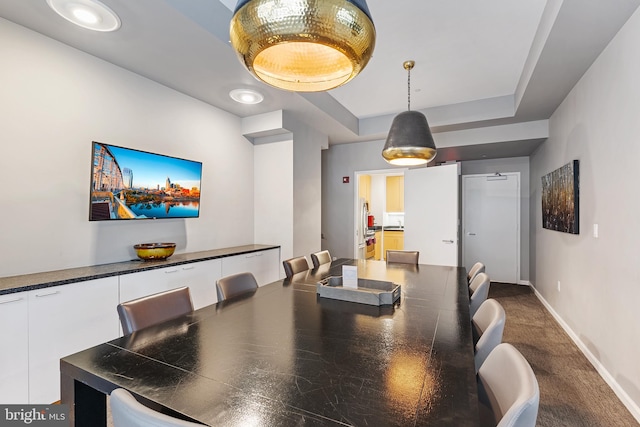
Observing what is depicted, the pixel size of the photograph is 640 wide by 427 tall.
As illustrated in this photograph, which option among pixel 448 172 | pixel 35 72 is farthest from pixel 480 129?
pixel 35 72

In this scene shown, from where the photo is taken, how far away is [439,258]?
4844 mm

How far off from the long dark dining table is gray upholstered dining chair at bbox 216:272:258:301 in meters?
0.24

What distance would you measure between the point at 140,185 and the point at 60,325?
1300 mm

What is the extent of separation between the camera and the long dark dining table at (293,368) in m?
0.85

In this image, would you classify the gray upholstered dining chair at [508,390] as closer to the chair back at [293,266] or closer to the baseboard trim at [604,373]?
the baseboard trim at [604,373]

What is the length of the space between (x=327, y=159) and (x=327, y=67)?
4590mm

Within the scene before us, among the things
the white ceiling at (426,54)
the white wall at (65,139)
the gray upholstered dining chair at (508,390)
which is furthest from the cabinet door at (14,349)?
the gray upholstered dining chair at (508,390)

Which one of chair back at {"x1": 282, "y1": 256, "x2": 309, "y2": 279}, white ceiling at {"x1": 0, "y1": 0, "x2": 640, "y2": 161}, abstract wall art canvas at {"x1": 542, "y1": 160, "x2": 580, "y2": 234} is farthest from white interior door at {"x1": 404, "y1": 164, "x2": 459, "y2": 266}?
chair back at {"x1": 282, "y1": 256, "x2": 309, "y2": 279}

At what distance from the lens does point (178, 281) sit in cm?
289

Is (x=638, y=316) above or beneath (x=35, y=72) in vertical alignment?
beneath

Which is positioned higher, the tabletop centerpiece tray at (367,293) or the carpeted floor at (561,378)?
the tabletop centerpiece tray at (367,293)

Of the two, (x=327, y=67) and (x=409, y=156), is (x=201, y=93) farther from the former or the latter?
(x=327, y=67)

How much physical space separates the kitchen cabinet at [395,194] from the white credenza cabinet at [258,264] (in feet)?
14.5

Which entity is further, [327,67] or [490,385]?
[327,67]
